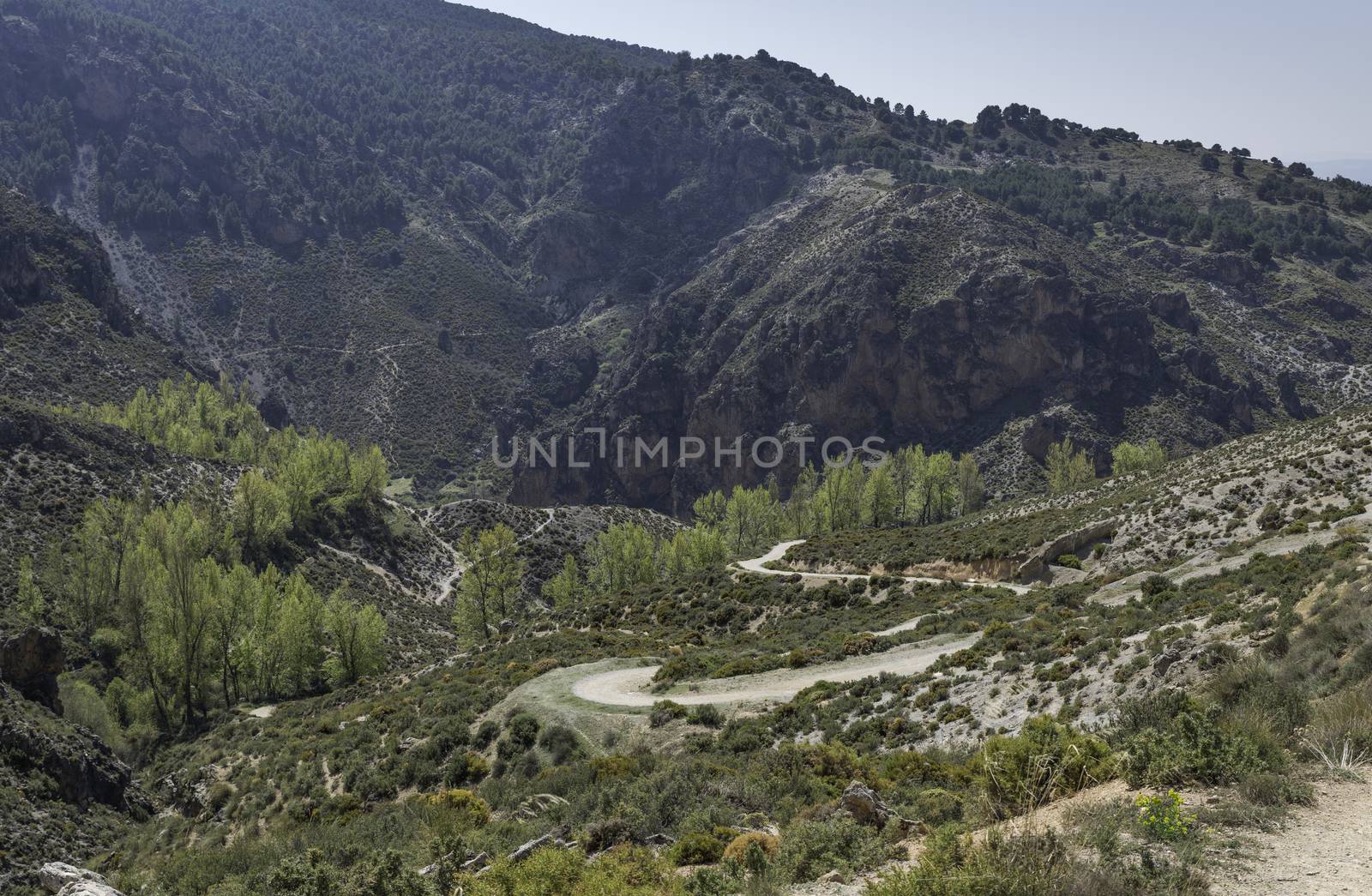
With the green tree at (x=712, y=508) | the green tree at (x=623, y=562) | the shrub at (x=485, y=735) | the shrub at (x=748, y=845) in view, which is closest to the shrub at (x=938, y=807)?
the shrub at (x=748, y=845)

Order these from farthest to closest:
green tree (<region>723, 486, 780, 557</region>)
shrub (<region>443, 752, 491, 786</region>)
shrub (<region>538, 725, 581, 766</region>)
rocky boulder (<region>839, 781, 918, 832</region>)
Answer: green tree (<region>723, 486, 780, 557</region>) → shrub (<region>443, 752, 491, 786</region>) → shrub (<region>538, 725, 581, 766</region>) → rocky boulder (<region>839, 781, 918, 832</region>)

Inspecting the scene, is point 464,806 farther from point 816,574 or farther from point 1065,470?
point 1065,470

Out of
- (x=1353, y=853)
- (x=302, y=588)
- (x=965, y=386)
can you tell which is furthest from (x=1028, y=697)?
(x=965, y=386)

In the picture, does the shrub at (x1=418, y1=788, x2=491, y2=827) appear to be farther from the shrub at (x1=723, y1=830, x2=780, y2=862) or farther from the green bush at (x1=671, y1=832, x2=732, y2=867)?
the shrub at (x1=723, y1=830, x2=780, y2=862)

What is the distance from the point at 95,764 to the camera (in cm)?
3303

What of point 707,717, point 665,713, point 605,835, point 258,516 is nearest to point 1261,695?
point 605,835

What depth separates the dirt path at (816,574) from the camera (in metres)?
46.5

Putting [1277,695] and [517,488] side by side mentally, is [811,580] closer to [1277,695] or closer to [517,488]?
[1277,695]

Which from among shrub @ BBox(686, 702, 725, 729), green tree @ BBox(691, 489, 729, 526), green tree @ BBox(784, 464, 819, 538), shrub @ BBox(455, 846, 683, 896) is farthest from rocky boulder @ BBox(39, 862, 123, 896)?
green tree @ BBox(691, 489, 729, 526)

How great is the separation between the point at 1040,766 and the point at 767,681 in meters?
19.9

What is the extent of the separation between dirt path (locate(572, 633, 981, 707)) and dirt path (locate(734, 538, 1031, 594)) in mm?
13857

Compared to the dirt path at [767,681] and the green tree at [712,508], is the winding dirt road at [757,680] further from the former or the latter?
the green tree at [712,508]

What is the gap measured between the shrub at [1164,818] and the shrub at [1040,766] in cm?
147

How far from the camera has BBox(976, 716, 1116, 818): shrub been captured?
1148 cm
